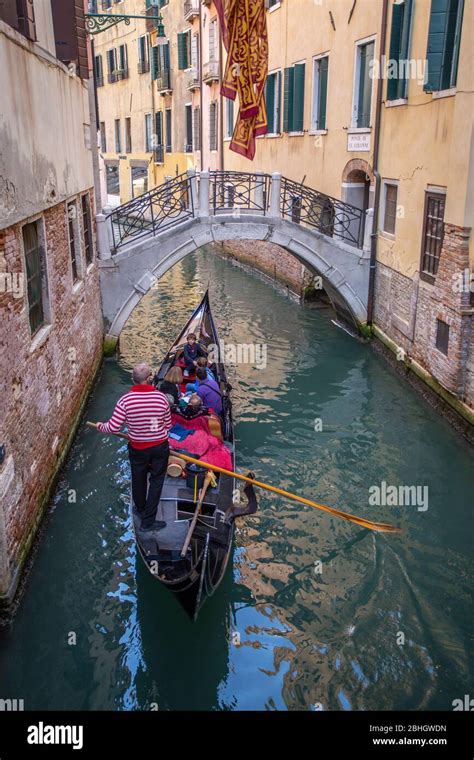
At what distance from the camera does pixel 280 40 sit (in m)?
13.6

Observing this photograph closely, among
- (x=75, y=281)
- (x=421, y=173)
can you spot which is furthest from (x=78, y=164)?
(x=421, y=173)

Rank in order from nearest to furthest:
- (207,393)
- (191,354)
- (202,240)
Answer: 1. (207,393)
2. (191,354)
3. (202,240)

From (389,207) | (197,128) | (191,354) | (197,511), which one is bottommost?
(197,511)

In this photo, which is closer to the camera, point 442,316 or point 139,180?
point 442,316

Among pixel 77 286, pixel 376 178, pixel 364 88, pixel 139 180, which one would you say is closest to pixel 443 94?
pixel 376 178

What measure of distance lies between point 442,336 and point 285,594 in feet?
13.1

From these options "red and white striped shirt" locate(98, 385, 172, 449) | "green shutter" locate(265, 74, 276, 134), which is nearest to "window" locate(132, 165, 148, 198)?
"green shutter" locate(265, 74, 276, 134)

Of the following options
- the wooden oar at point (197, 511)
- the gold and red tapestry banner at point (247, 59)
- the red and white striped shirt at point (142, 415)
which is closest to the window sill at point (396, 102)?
the gold and red tapestry banner at point (247, 59)

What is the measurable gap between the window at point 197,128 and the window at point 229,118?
2.84m

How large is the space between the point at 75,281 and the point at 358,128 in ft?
A: 16.8

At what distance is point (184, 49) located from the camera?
20766 mm

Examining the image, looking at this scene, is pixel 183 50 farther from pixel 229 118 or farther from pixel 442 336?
pixel 442 336

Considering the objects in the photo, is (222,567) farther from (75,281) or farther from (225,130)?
(225,130)

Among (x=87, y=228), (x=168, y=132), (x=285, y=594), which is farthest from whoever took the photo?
(x=168, y=132)
